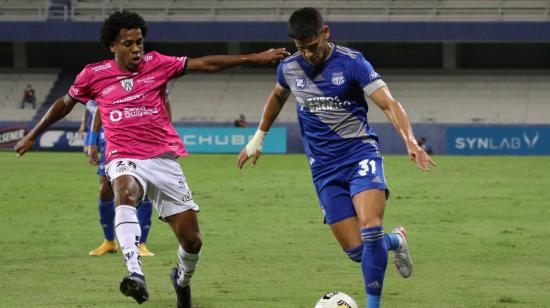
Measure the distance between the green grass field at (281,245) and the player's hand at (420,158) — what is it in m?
2.18

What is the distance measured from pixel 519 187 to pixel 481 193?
6.44 ft

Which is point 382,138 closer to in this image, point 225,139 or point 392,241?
point 225,139

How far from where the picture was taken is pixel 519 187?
24.9m

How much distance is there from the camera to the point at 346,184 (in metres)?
9.00

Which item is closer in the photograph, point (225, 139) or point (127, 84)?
point (127, 84)

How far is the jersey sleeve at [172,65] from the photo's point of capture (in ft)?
31.6

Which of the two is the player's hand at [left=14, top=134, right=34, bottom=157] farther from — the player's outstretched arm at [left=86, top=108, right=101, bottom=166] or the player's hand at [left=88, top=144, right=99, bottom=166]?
the player's hand at [left=88, top=144, right=99, bottom=166]

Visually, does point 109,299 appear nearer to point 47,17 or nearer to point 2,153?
point 2,153

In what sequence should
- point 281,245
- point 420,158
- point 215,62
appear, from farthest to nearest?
point 281,245 < point 215,62 < point 420,158

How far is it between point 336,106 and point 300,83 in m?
0.36

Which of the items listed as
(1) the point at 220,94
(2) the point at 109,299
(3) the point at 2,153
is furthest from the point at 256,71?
(2) the point at 109,299

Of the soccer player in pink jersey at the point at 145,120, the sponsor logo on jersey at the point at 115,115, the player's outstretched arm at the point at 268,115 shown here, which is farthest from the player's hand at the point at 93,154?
the sponsor logo on jersey at the point at 115,115

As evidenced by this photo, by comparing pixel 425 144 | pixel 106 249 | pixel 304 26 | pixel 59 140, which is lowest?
pixel 59 140

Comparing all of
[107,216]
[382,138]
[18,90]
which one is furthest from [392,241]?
[18,90]
